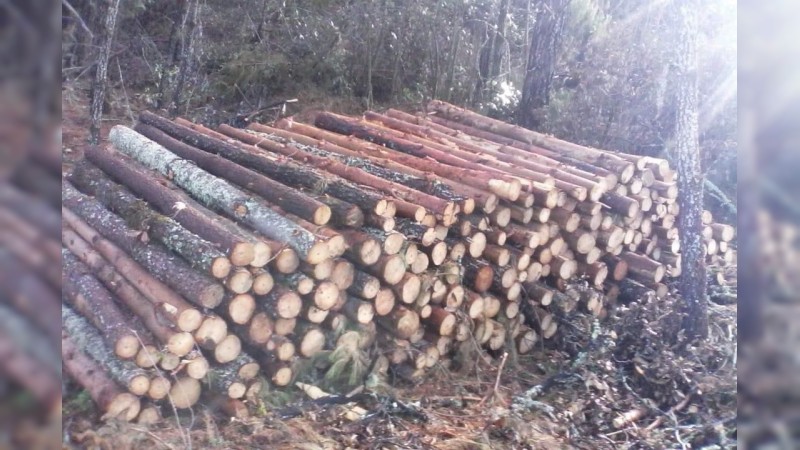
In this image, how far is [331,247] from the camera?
4.15m

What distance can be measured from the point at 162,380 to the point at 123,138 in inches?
117

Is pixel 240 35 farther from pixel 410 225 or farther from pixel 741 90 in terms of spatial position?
pixel 741 90

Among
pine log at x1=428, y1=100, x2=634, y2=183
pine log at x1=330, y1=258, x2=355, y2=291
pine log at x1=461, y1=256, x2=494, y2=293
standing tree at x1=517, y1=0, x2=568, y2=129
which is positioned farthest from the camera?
standing tree at x1=517, y1=0, x2=568, y2=129

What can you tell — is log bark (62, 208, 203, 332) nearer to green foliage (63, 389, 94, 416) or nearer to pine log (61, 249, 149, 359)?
pine log (61, 249, 149, 359)

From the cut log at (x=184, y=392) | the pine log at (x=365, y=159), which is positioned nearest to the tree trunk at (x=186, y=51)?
the pine log at (x=365, y=159)

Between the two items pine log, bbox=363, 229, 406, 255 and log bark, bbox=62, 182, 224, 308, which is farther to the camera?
pine log, bbox=363, 229, 406, 255

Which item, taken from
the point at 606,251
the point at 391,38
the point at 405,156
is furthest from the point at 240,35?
the point at 606,251

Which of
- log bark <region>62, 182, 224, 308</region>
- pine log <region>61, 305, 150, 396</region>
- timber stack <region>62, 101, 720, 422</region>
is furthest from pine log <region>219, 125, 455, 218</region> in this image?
pine log <region>61, 305, 150, 396</region>

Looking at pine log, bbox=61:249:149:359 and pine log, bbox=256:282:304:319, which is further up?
pine log, bbox=256:282:304:319

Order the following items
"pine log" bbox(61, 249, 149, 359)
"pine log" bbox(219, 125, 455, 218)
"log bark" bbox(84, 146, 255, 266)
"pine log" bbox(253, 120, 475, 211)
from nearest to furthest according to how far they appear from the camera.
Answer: "pine log" bbox(61, 249, 149, 359)
"log bark" bbox(84, 146, 255, 266)
"pine log" bbox(219, 125, 455, 218)
"pine log" bbox(253, 120, 475, 211)

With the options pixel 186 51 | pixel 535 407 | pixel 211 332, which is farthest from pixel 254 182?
pixel 186 51

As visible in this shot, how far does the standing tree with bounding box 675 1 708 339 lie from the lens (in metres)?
5.22

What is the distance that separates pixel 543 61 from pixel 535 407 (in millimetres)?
6348

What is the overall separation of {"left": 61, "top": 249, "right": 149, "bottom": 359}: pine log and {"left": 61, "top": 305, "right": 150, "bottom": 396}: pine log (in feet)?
0.11
